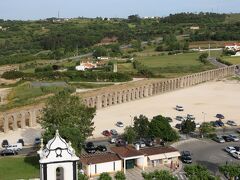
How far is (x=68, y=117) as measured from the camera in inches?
1864

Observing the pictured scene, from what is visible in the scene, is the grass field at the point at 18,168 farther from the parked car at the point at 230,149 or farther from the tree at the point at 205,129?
the tree at the point at 205,129

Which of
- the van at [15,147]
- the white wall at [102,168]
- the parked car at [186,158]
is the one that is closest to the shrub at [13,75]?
the van at [15,147]

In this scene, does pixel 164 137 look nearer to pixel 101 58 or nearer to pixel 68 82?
pixel 68 82

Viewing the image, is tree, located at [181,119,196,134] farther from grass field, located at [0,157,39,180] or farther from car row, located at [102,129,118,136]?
grass field, located at [0,157,39,180]

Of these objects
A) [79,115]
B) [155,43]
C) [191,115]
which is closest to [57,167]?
[79,115]

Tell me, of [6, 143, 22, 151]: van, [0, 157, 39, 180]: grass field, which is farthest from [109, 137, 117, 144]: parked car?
[0, 157, 39, 180]: grass field

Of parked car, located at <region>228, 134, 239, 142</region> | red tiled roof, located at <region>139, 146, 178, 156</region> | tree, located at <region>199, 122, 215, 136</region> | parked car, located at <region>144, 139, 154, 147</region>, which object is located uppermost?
red tiled roof, located at <region>139, 146, 178, 156</region>

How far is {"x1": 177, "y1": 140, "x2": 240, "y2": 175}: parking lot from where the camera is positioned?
46688 millimetres

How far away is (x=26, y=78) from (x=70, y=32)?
310 feet

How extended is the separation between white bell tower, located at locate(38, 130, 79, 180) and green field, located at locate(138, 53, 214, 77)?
8744 cm

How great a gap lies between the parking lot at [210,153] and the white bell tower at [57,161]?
958 inches

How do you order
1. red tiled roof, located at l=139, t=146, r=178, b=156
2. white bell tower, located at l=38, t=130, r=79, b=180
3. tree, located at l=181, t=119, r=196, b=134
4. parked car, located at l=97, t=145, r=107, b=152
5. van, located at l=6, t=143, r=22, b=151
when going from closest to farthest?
white bell tower, located at l=38, t=130, r=79, b=180, red tiled roof, located at l=139, t=146, r=178, b=156, van, located at l=6, t=143, r=22, b=151, parked car, located at l=97, t=145, r=107, b=152, tree, located at l=181, t=119, r=196, b=134

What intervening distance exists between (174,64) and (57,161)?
104 meters

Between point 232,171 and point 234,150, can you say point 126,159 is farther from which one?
point 234,150
